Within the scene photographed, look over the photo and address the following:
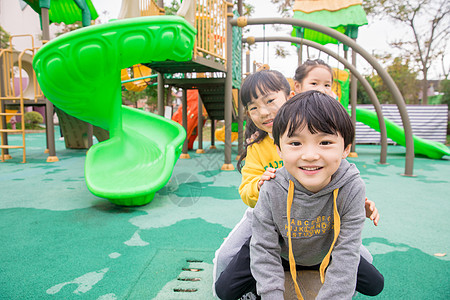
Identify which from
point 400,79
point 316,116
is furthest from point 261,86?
point 400,79

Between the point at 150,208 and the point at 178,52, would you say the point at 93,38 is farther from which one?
the point at 150,208

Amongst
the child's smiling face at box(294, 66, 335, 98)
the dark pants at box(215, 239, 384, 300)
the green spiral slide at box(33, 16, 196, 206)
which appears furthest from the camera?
the green spiral slide at box(33, 16, 196, 206)

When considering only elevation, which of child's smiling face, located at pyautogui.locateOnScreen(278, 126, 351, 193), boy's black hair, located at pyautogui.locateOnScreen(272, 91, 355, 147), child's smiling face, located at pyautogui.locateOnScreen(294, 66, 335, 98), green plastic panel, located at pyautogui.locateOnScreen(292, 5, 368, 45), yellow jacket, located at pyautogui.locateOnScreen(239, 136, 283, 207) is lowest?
yellow jacket, located at pyautogui.locateOnScreen(239, 136, 283, 207)

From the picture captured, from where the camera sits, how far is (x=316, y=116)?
0.90 m

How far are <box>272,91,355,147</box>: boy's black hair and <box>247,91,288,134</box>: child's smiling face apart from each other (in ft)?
1.35

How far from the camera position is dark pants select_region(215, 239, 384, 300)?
3.45ft

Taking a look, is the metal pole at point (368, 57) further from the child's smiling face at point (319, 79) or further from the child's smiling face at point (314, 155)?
the child's smiling face at point (314, 155)

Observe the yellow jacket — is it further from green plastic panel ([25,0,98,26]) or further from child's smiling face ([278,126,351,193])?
green plastic panel ([25,0,98,26])

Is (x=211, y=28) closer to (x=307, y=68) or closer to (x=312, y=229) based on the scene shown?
(x=307, y=68)

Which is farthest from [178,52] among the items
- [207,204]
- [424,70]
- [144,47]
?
[424,70]

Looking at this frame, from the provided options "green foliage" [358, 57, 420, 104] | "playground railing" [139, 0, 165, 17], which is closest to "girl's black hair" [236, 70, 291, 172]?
"playground railing" [139, 0, 165, 17]

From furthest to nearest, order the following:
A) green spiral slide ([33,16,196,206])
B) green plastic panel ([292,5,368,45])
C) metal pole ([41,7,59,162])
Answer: green plastic panel ([292,5,368,45]), metal pole ([41,7,59,162]), green spiral slide ([33,16,196,206])

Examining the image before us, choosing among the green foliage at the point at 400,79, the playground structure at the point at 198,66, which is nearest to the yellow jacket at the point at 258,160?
the playground structure at the point at 198,66

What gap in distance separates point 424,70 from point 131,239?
1781 cm
